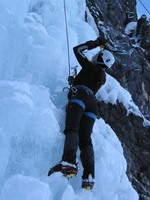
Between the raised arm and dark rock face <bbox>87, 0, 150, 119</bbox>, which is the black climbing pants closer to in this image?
the raised arm

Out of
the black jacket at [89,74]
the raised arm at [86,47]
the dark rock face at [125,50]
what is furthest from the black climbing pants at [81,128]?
the dark rock face at [125,50]

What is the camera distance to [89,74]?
5.35m

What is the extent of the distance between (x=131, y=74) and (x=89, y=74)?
689 cm

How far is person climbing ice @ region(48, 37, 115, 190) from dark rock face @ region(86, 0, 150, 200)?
4.05 meters

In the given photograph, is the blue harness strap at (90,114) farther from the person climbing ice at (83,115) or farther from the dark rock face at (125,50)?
the dark rock face at (125,50)

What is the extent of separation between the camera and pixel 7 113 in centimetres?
408

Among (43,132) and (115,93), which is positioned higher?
(115,93)

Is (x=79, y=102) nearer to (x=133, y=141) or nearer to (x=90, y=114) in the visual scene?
(x=90, y=114)

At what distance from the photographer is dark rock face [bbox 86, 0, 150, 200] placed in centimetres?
973

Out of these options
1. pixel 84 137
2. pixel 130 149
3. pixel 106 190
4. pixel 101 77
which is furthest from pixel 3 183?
pixel 130 149

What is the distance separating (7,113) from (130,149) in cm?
642

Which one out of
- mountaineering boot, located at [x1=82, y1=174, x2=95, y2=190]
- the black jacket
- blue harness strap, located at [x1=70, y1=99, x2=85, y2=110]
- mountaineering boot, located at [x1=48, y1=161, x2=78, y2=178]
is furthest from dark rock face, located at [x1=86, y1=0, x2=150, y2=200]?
mountaineering boot, located at [x1=48, y1=161, x2=78, y2=178]

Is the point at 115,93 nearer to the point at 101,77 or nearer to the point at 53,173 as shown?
the point at 101,77

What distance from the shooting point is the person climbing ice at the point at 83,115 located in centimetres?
430
